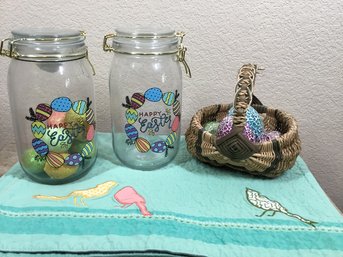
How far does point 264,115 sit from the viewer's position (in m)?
0.80

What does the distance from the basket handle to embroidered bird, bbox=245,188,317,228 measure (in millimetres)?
66

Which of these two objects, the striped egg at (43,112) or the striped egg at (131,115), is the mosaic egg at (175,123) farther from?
the striped egg at (43,112)

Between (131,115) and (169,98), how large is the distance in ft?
0.26

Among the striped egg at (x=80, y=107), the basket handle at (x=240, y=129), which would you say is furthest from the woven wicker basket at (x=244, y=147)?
the striped egg at (x=80, y=107)

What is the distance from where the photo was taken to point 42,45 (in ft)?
1.92

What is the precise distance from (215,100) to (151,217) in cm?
41

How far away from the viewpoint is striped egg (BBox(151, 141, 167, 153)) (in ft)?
2.36

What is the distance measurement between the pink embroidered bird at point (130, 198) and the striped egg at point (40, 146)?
147 mm

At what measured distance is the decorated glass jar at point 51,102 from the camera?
0.60 metres

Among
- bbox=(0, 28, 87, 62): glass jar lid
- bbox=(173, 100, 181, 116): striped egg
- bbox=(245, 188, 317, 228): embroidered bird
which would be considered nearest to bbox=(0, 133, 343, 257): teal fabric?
bbox=(245, 188, 317, 228): embroidered bird

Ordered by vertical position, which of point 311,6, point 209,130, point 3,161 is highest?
point 311,6

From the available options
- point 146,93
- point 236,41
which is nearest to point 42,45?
point 146,93

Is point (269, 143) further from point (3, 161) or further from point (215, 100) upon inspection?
point (3, 161)

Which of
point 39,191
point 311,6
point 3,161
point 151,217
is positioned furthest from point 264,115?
point 3,161
